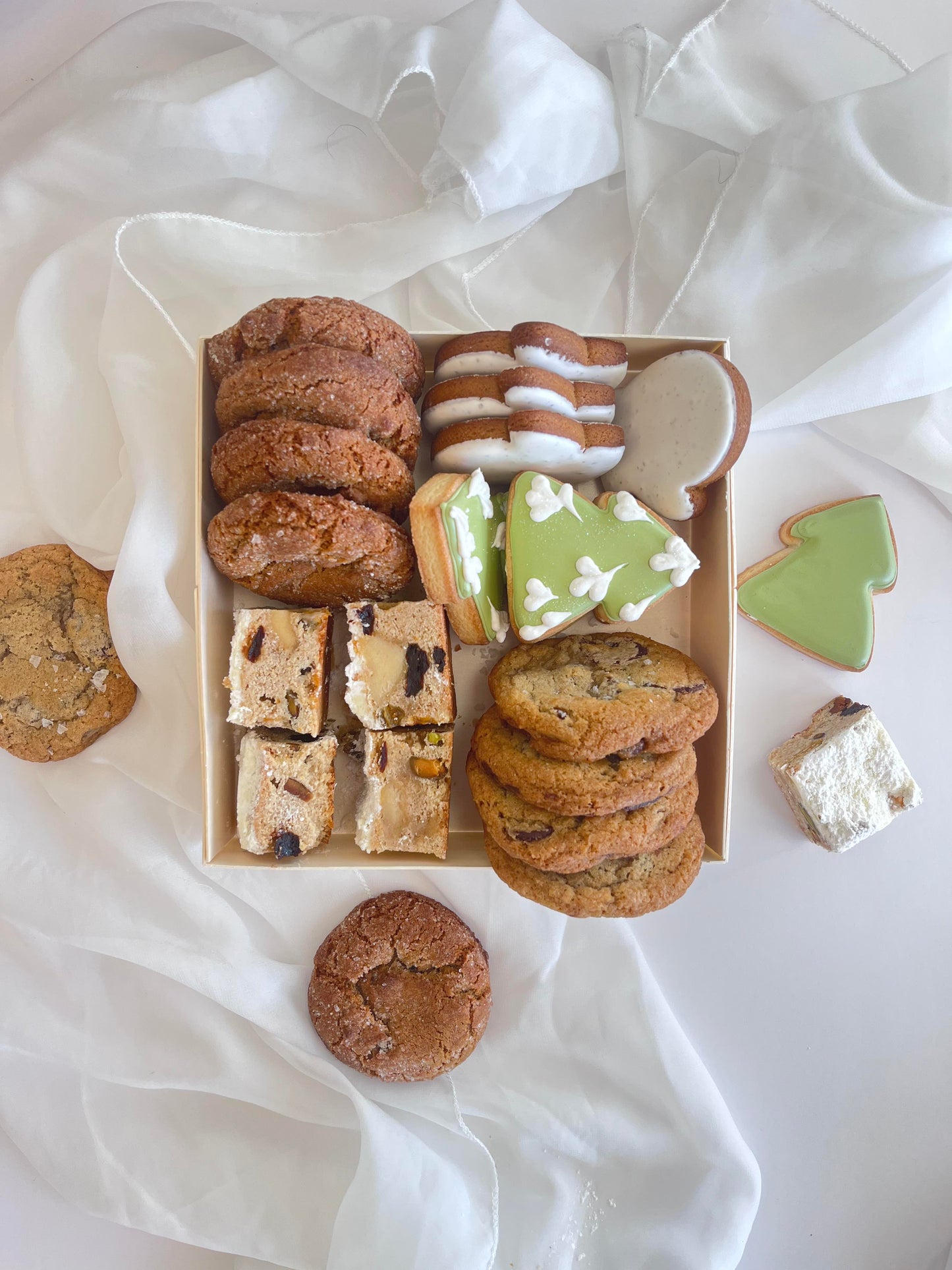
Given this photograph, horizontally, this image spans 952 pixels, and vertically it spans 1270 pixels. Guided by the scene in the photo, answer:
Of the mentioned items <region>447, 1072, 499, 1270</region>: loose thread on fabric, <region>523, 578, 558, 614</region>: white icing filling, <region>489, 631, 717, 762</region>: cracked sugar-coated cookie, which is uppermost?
<region>523, 578, 558, 614</region>: white icing filling

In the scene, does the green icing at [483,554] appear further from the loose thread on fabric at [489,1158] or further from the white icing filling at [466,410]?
the loose thread on fabric at [489,1158]

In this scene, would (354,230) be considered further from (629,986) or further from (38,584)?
(629,986)

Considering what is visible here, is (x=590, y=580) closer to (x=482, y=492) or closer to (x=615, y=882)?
(x=482, y=492)

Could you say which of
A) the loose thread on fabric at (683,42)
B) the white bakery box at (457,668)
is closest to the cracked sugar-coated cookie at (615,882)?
the white bakery box at (457,668)

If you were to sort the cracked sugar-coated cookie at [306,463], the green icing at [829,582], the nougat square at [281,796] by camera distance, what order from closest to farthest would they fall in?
the cracked sugar-coated cookie at [306,463], the nougat square at [281,796], the green icing at [829,582]

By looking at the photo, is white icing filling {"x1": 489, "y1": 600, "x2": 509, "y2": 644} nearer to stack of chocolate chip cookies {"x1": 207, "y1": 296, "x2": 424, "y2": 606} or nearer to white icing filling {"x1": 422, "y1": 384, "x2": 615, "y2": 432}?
stack of chocolate chip cookies {"x1": 207, "y1": 296, "x2": 424, "y2": 606}

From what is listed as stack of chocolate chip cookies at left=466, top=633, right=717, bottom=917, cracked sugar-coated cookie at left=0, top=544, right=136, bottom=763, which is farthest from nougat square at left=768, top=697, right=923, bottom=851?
cracked sugar-coated cookie at left=0, top=544, right=136, bottom=763
